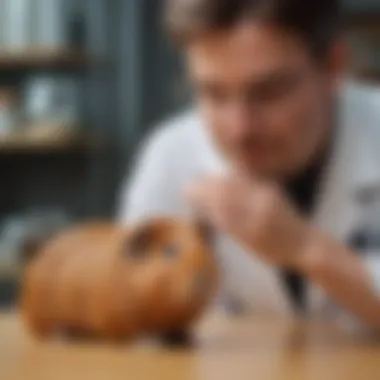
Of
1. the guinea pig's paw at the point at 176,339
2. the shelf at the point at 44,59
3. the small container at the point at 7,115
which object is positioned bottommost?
the small container at the point at 7,115

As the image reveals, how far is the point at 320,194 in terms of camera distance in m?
1.49

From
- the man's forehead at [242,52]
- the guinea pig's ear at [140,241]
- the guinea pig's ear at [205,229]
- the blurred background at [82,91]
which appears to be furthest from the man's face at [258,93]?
the blurred background at [82,91]

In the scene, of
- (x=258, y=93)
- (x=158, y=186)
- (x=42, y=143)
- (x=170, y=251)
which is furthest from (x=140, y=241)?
(x=42, y=143)

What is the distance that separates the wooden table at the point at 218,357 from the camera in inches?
39.4

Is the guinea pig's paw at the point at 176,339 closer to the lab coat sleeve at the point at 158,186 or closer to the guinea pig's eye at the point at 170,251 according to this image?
the guinea pig's eye at the point at 170,251

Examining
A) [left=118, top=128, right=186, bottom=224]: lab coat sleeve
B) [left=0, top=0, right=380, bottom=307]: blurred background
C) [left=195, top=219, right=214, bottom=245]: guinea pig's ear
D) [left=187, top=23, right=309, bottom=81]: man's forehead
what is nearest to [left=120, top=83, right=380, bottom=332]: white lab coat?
[left=118, top=128, right=186, bottom=224]: lab coat sleeve

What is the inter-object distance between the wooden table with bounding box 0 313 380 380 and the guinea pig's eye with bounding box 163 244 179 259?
9cm

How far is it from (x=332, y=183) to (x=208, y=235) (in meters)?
0.25

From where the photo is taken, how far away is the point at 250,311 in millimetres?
1470

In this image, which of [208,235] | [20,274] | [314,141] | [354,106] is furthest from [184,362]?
[20,274]

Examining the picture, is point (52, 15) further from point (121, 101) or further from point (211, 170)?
point (211, 170)

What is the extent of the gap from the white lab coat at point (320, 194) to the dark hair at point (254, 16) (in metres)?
0.17

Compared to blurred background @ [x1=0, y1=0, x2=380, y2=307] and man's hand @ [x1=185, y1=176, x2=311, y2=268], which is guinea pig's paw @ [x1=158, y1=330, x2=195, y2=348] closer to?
man's hand @ [x1=185, y1=176, x2=311, y2=268]

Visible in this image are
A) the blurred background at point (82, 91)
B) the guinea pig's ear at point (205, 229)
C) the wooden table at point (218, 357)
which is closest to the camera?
the wooden table at point (218, 357)
